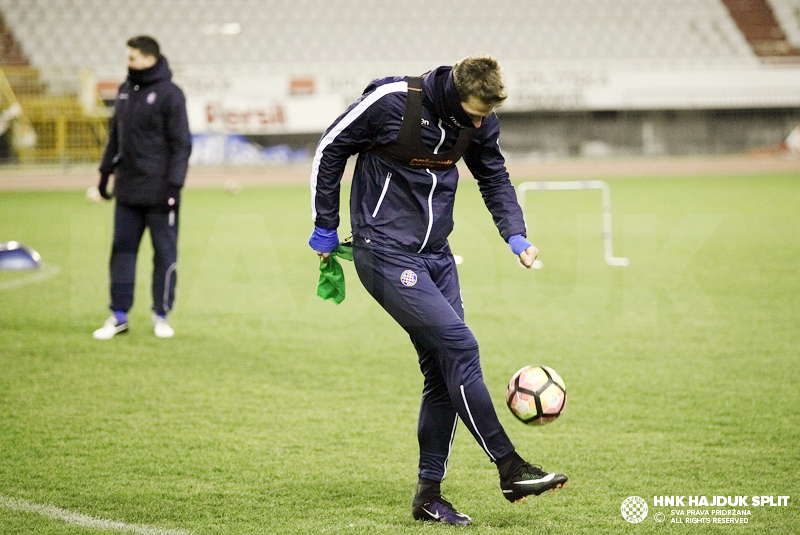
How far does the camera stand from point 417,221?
3.86m

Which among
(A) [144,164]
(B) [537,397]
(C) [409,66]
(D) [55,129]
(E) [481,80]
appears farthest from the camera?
(C) [409,66]

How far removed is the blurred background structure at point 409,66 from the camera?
26031mm

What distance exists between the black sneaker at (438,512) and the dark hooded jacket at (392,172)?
44.8 inches

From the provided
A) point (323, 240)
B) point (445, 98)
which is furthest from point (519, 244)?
point (323, 240)

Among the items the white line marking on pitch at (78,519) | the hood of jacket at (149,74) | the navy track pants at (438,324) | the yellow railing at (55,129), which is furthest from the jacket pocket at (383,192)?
the yellow railing at (55,129)

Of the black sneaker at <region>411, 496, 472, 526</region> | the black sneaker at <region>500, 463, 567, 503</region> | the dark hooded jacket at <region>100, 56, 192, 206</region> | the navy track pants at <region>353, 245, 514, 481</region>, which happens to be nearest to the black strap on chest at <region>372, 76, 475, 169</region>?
the navy track pants at <region>353, 245, 514, 481</region>

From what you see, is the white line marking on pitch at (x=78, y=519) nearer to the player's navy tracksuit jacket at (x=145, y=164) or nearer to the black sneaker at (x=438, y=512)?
the black sneaker at (x=438, y=512)

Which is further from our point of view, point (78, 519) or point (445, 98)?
point (78, 519)

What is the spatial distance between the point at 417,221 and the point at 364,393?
7.59ft

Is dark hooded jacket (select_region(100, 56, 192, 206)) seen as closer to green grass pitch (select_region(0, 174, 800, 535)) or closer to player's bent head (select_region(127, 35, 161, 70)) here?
player's bent head (select_region(127, 35, 161, 70))

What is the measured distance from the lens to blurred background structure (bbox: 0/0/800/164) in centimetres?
2603

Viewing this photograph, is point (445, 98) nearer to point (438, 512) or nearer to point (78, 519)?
point (438, 512)

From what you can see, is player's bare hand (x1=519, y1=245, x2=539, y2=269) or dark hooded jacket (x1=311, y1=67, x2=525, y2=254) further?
player's bare hand (x1=519, y1=245, x2=539, y2=269)

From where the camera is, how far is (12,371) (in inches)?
250
